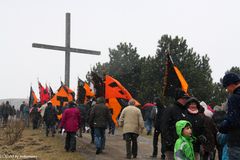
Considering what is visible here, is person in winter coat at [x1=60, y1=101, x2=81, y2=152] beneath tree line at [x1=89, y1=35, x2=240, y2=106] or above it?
beneath

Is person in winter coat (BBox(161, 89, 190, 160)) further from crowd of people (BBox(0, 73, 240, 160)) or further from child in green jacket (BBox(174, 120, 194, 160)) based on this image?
child in green jacket (BBox(174, 120, 194, 160))

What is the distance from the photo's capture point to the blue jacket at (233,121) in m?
5.56

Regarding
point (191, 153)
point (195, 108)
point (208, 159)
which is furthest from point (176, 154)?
point (208, 159)

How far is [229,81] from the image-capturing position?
5844mm

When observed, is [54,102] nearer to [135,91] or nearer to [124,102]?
[124,102]

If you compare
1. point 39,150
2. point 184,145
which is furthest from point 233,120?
point 39,150

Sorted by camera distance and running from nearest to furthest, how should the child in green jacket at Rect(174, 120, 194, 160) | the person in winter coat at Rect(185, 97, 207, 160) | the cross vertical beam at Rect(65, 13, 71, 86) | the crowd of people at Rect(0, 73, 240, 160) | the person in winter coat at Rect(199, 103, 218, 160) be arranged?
the crowd of people at Rect(0, 73, 240, 160)
the child in green jacket at Rect(174, 120, 194, 160)
the person in winter coat at Rect(185, 97, 207, 160)
the person in winter coat at Rect(199, 103, 218, 160)
the cross vertical beam at Rect(65, 13, 71, 86)

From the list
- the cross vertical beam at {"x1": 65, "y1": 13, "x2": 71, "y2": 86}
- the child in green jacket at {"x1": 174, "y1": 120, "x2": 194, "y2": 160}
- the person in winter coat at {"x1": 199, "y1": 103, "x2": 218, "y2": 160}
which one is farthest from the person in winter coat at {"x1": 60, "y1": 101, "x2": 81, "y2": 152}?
the child in green jacket at {"x1": 174, "y1": 120, "x2": 194, "y2": 160}

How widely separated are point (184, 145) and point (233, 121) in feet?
5.26

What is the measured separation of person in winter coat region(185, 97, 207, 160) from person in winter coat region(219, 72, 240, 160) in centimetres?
205

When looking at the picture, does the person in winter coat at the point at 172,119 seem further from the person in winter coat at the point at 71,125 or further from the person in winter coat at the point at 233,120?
the person in winter coat at the point at 71,125

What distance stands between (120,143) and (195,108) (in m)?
10.9

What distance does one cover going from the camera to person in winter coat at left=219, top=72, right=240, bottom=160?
219 inches

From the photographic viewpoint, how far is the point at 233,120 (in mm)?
5555
